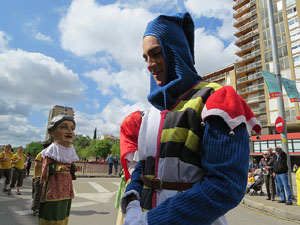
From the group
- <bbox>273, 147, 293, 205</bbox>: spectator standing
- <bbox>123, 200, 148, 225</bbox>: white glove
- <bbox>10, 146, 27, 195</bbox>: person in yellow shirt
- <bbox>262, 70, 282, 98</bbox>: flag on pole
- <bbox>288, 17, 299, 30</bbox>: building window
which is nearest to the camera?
<bbox>123, 200, 148, 225</bbox>: white glove

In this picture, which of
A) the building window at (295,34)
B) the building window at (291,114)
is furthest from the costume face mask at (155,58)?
the building window at (295,34)

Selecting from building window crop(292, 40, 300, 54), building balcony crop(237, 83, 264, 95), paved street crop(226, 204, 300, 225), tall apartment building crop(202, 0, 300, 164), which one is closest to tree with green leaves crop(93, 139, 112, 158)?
tall apartment building crop(202, 0, 300, 164)

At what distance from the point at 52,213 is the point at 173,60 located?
3281 millimetres

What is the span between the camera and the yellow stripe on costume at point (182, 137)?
0.97 metres

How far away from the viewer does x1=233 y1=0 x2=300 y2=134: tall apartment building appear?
102 feet

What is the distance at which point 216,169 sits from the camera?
0.81 meters

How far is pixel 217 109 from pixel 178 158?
1.01 ft

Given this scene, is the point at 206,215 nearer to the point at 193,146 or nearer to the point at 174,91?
the point at 193,146

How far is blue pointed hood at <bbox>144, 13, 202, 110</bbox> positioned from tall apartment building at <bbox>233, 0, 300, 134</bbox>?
35.5 m

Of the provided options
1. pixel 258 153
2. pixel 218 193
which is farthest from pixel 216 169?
pixel 258 153

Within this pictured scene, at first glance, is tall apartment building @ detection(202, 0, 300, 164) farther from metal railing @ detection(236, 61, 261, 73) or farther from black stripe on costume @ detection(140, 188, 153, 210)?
black stripe on costume @ detection(140, 188, 153, 210)

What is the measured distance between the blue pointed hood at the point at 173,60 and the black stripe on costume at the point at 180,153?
9.7 inches

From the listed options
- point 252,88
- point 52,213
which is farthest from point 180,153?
point 252,88

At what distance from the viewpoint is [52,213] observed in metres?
3.24
